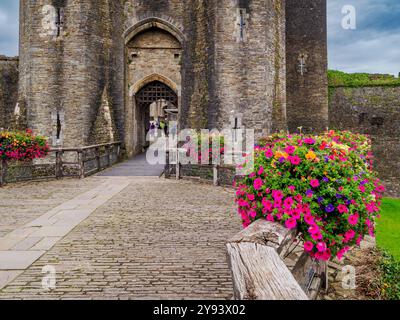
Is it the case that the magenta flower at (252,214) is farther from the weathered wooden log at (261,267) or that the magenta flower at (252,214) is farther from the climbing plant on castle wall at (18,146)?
the climbing plant on castle wall at (18,146)

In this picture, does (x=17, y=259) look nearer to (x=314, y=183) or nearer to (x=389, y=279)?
(x=314, y=183)

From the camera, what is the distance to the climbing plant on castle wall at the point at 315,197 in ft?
11.6

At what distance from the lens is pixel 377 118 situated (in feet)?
74.0

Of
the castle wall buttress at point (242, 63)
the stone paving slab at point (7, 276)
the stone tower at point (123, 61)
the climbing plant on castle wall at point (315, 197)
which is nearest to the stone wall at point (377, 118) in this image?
the stone tower at point (123, 61)

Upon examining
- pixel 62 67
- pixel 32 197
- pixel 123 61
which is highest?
pixel 123 61

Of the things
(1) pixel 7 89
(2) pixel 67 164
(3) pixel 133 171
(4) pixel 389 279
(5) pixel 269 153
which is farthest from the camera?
(1) pixel 7 89

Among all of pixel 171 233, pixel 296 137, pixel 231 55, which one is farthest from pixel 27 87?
pixel 296 137

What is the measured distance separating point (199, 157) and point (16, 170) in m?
6.01

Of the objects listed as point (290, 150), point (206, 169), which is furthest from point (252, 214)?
point (206, 169)

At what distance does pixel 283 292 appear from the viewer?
6.75 feet

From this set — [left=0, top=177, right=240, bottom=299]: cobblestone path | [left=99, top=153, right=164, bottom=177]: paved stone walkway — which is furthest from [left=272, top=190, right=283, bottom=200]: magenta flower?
[left=99, top=153, right=164, bottom=177]: paved stone walkway

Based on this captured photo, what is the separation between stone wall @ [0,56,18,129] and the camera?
21.2 metres

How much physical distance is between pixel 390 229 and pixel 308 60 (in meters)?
15.0

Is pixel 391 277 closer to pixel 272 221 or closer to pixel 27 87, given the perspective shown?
pixel 272 221
